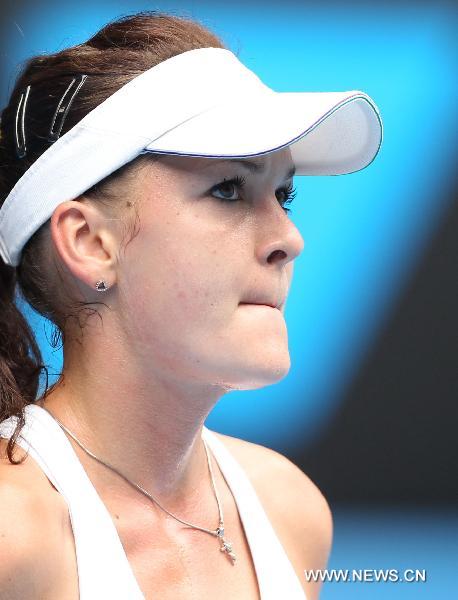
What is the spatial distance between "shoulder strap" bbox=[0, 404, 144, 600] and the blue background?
3.87 ft

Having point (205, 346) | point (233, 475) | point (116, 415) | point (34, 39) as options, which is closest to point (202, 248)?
point (205, 346)

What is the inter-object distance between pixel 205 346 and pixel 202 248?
116 millimetres

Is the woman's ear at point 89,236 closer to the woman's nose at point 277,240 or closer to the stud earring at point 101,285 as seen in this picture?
the stud earring at point 101,285

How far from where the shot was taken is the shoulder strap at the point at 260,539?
55.4 inches

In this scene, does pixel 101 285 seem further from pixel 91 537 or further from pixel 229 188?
pixel 91 537

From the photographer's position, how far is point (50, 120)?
1353mm

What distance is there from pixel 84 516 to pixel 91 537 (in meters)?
0.03

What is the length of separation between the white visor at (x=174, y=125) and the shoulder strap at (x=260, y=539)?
445 mm

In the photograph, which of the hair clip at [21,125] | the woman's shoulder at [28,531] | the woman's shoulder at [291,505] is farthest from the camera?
the woman's shoulder at [291,505]

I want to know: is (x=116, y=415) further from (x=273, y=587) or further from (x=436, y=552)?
(x=436, y=552)

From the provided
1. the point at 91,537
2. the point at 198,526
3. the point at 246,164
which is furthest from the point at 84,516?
the point at 246,164

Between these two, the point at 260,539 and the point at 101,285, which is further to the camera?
the point at 260,539

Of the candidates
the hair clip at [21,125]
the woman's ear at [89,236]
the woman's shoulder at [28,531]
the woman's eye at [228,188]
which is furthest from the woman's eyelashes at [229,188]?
the woman's shoulder at [28,531]

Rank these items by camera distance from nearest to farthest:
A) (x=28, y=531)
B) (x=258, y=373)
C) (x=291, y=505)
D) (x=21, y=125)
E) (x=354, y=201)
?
(x=28, y=531) < (x=258, y=373) < (x=21, y=125) < (x=291, y=505) < (x=354, y=201)
